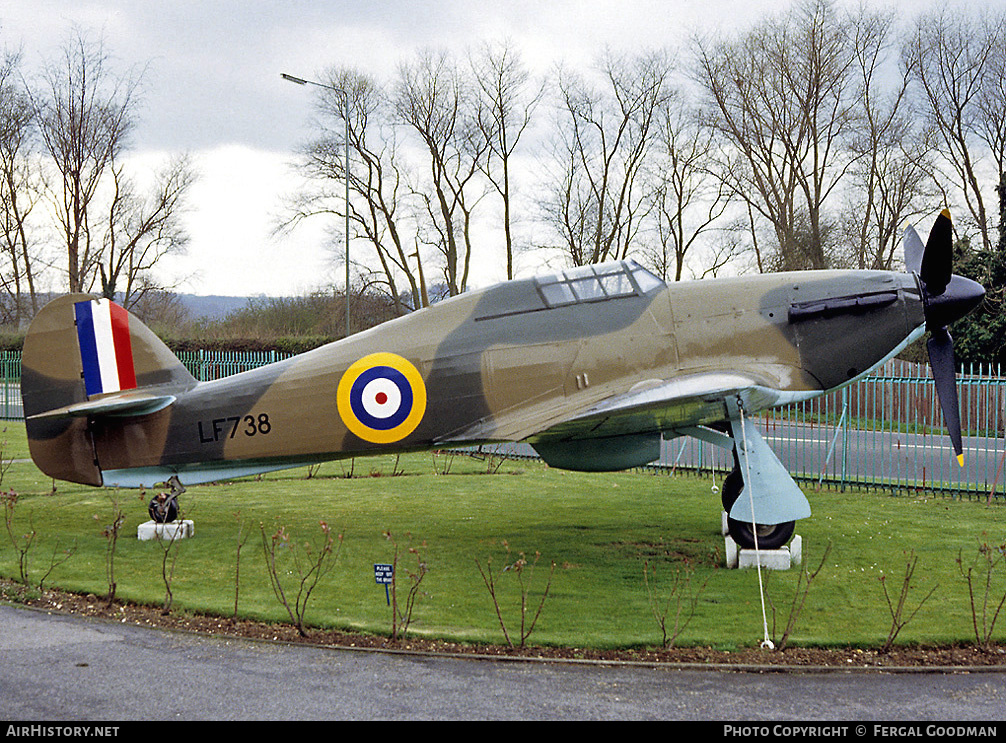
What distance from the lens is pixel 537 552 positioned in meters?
7.73

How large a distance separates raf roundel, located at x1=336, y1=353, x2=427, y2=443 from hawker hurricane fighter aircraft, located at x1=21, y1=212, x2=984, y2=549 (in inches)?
0.6

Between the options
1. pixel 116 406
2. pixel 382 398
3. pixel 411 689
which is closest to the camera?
pixel 411 689

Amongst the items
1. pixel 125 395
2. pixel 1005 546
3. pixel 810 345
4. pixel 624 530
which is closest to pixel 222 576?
pixel 125 395

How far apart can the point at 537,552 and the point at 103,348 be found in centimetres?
596

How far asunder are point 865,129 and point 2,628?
35.9 metres

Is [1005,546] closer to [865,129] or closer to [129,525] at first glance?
[129,525]

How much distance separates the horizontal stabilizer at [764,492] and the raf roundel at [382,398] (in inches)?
133

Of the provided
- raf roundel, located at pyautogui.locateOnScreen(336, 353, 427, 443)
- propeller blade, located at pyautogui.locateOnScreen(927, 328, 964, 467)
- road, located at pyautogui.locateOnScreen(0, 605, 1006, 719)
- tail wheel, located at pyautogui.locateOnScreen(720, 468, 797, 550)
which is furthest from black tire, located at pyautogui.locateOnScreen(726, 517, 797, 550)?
raf roundel, located at pyautogui.locateOnScreen(336, 353, 427, 443)

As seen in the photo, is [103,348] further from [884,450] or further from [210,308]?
[210,308]

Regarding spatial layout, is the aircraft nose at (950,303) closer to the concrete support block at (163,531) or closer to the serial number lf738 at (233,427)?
the serial number lf738 at (233,427)

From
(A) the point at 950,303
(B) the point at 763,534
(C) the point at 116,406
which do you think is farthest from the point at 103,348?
(A) the point at 950,303

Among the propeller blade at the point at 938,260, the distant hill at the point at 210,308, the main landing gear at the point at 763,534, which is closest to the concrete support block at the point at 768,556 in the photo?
the main landing gear at the point at 763,534

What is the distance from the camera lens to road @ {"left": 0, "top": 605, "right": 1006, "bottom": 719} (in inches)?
198

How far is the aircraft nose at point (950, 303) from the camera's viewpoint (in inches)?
347
